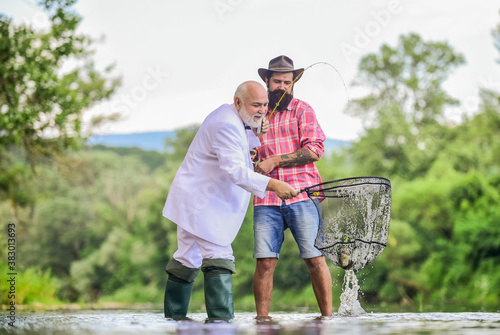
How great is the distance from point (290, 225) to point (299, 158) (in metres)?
0.54

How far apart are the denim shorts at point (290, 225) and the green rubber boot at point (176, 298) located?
Answer: 63 centimetres

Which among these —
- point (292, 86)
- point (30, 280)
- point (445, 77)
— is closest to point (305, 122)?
point (292, 86)

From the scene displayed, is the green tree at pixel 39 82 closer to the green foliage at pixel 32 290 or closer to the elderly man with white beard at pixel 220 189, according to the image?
the green foliage at pixel 32 290

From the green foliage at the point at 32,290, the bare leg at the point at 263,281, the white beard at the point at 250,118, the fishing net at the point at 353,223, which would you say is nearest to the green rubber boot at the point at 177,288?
the bare leg at the point at 263,281

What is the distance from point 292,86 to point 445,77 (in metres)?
32.2

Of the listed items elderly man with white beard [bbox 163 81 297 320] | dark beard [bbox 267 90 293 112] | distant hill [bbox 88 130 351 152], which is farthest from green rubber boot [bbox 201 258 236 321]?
distant hill [bbox 88 130 351 152]

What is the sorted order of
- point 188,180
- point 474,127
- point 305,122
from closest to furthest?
1. point 188,180
2. point 305,122
3. point 474,127

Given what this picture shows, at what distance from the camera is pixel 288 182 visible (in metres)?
5.43

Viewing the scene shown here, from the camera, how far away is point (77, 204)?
47.1 metres

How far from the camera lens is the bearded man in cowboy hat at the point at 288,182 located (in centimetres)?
533

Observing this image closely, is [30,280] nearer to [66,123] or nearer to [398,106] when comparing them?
[66,123]

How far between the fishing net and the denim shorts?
3.0 inches

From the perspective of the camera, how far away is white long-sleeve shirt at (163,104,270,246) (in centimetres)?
485

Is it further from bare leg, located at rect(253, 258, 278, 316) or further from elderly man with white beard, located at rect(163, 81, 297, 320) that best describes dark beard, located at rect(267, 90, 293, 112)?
bare leg, located at rect(253, 258, 278, 316)
